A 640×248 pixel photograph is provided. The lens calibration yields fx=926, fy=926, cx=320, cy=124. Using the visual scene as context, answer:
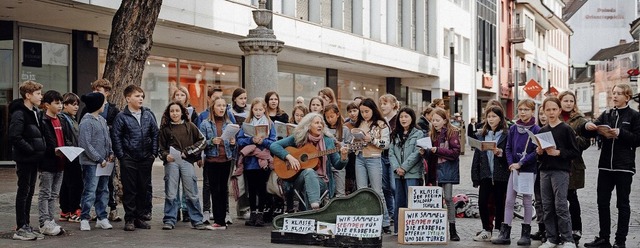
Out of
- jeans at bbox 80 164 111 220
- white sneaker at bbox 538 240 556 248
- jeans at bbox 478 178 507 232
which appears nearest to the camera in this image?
white sneaker at bbox 538 240 556 248

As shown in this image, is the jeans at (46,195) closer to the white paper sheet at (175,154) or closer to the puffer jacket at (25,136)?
the puffer jacket at (25,136)

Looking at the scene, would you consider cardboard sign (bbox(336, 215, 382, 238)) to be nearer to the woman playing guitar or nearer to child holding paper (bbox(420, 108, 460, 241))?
the woman playing guitar

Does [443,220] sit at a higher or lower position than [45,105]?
lower

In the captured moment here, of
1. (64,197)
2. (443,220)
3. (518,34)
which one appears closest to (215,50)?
(64,197)

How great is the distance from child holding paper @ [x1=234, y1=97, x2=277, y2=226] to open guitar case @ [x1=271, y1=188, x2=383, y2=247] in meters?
1.71

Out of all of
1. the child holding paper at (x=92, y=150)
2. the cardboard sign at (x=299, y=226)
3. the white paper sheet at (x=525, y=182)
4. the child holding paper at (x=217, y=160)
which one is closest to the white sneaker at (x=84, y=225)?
the child holding paper at (x=92, y=150)

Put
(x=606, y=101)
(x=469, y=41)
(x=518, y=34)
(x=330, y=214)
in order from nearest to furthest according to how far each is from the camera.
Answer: (x=330, y=214), (x=469, y=41), (x=518, y=34), (x=606, y=101)

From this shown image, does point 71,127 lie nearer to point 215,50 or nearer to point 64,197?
point 64,197

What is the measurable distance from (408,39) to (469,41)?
1066cm

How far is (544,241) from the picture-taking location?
10.9 meters

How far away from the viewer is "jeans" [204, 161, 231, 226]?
1155 centimetres

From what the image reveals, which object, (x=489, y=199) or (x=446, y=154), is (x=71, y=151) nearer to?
(x=446, y=154)

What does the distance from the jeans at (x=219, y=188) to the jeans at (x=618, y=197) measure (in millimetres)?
4516

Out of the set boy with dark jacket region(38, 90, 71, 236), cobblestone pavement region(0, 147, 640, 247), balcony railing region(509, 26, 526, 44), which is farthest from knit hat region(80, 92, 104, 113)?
balcony railing region(509, 26, 526, 44)
